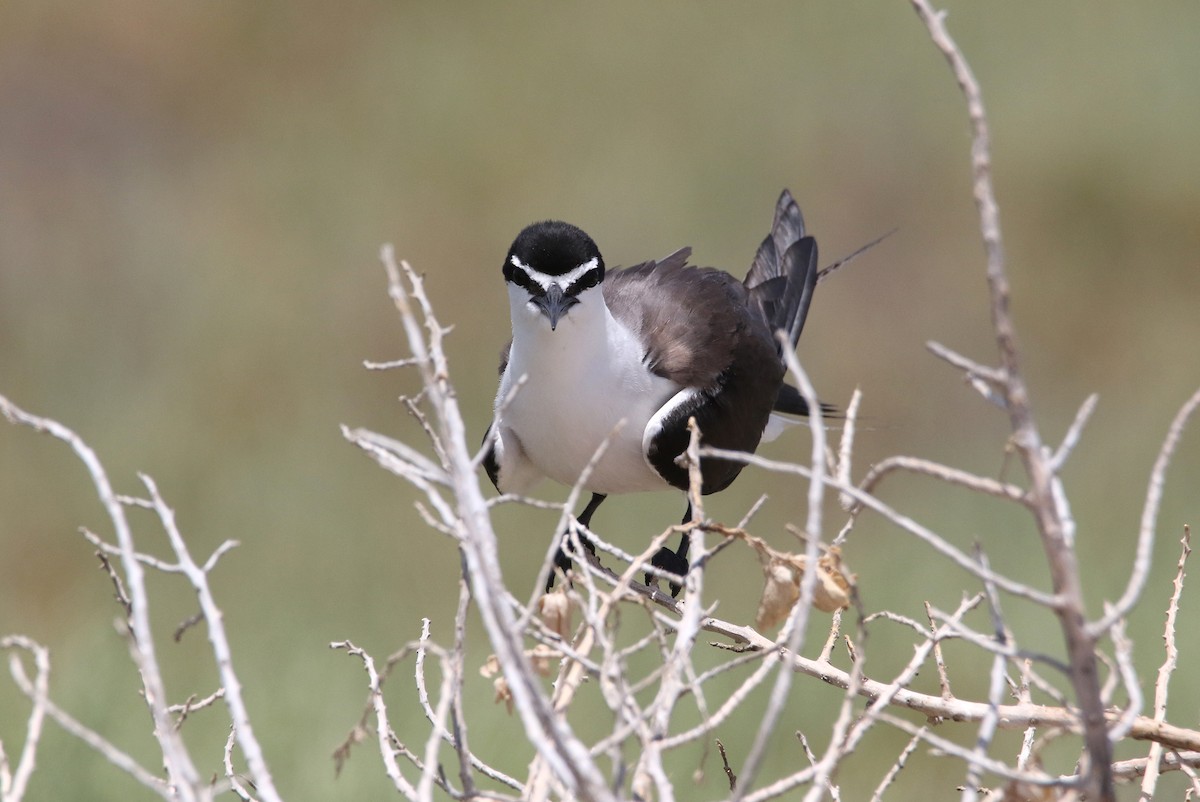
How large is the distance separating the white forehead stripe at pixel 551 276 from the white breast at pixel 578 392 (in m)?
0.08

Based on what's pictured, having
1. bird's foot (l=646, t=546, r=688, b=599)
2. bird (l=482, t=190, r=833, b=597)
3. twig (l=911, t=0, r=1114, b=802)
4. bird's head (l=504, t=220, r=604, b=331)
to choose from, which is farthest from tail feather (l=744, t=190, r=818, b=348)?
twig (l=911, t=0, r=1114, b=802)

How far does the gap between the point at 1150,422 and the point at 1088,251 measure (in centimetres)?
222

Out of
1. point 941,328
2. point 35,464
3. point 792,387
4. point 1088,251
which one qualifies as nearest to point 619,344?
point 792,387

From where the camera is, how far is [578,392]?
3.83m

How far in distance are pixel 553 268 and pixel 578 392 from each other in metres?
0.32

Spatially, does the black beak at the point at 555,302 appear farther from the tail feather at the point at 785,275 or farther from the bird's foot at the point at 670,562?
the tail feather at the point at 785,275

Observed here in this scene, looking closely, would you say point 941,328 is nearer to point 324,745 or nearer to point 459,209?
point 459,209

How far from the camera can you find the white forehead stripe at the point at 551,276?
3691mm

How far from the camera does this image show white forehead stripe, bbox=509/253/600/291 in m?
3.69

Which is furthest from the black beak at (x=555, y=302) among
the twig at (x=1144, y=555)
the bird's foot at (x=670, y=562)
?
the twig at (x=1144, y=555)

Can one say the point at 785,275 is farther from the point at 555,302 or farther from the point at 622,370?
the point at 555,302

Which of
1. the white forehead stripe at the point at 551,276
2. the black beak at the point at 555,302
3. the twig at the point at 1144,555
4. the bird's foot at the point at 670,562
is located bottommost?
the bird's foot at the point at 670,562

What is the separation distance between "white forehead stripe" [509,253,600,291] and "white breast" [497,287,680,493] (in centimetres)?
8

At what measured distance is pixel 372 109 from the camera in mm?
12172
